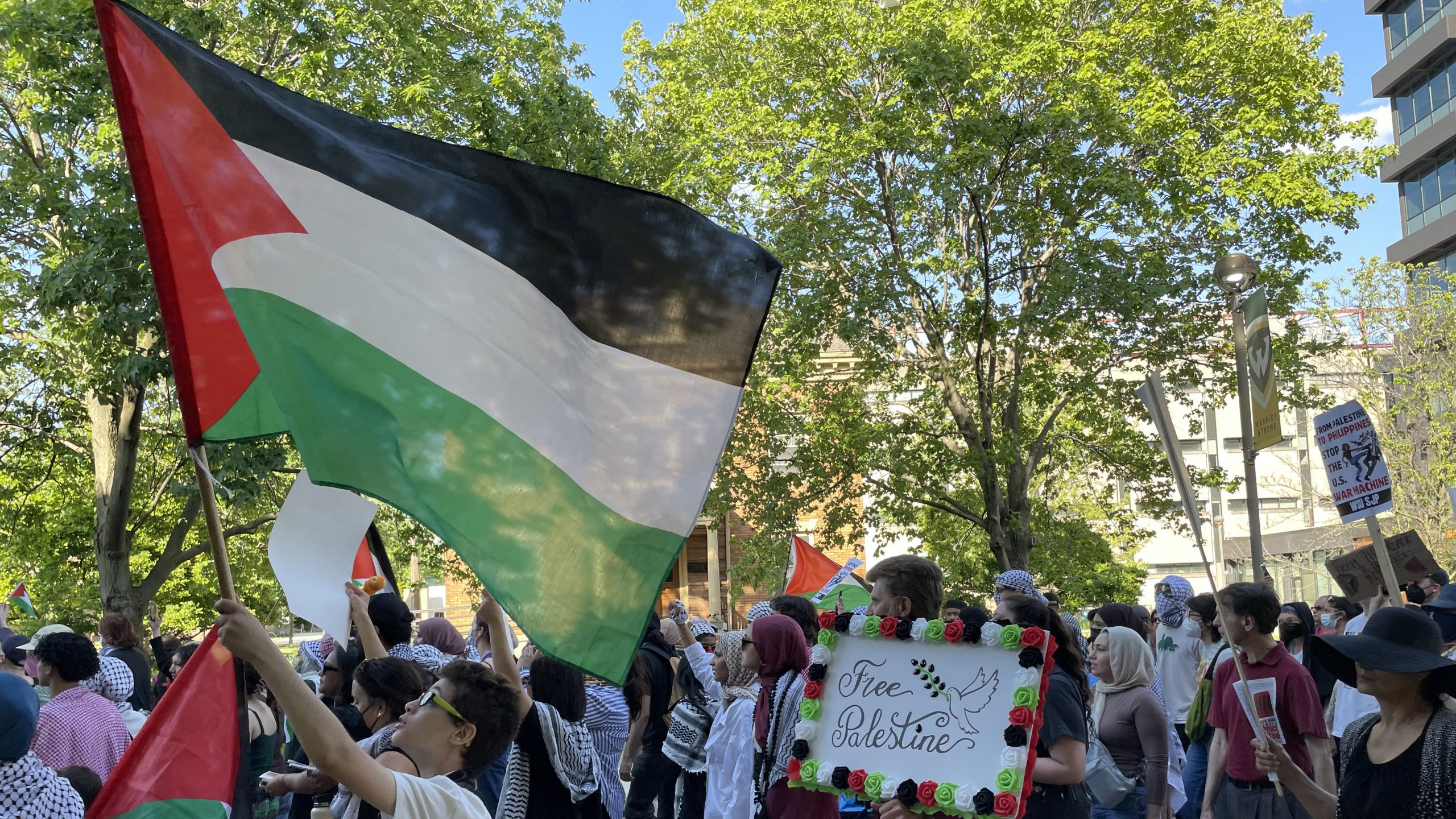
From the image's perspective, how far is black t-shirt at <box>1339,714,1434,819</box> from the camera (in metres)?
3.73

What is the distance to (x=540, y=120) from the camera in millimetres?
17562

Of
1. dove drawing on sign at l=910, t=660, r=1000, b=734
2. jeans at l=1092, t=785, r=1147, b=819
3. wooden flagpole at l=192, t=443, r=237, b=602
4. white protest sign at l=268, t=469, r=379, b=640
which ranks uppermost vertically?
white protest sign at l=268, t=469, r=379, b=640

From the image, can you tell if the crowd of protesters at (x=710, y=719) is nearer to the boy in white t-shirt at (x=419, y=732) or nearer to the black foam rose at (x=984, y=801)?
the boy in white t-shirt at (x=419, y=732)

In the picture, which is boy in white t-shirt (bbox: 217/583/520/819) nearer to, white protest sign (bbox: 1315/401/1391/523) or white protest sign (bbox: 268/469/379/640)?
white protest sign (bbox: 268/469/379/640)

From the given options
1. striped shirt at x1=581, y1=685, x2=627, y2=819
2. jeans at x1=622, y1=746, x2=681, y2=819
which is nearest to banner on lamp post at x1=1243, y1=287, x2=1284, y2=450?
jeans at x1=622, y1=746, x2=681, y2=819

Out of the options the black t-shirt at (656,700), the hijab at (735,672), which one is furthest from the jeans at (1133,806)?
the black t-shirt at (656,700)

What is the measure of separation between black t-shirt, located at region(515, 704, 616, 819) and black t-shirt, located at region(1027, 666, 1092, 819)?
1.92m

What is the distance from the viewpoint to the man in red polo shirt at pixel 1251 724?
542cm

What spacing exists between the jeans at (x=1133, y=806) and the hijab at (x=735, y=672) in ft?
6.95

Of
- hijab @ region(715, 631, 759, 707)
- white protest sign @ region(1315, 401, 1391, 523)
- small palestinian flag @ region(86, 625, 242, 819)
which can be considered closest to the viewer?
small palestinian flag @ region(86, 625, 242, 819)

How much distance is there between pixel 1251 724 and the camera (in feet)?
17.5

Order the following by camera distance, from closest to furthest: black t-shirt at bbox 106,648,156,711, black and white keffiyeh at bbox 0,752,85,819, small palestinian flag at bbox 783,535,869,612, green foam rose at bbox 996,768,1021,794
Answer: black and white keffiyeh at bbox 0,752,85,819
green foam rose at bbox 996,768,1021,794
black t-shirt at bbox 106,648,156,711
small palestinian flag at bbox 783,535,869,612

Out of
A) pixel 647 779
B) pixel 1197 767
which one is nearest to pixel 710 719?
pixel 647 779

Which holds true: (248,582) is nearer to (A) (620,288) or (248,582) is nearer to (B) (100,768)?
(B) (100,768)
